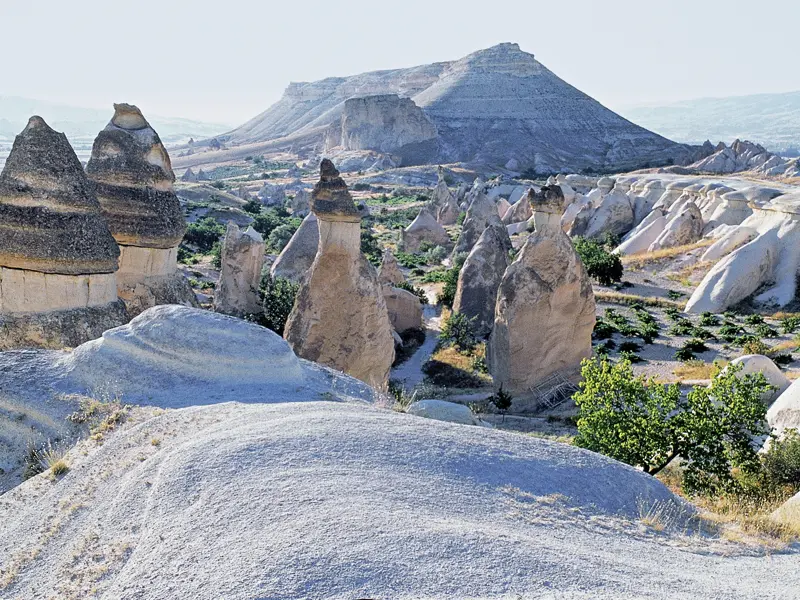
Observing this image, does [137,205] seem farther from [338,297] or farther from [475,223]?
[475,223]

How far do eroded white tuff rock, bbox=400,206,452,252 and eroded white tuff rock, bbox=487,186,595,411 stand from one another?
18.1 meters

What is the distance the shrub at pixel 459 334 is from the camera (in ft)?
53.4

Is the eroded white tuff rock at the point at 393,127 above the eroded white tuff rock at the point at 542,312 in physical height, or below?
above

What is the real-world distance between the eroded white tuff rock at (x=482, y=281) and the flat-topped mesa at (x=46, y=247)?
9.88 m

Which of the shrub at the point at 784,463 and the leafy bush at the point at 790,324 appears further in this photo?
the leafy bush at the point at 790,324

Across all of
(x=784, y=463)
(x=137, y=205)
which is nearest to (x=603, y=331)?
(x=784, y=463)

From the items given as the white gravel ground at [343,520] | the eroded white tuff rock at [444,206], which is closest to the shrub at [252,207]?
the eroded white tuff rock at [444,206]

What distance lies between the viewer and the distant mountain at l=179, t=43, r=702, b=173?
3017 inches

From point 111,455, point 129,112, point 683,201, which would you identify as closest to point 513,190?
point 683,201

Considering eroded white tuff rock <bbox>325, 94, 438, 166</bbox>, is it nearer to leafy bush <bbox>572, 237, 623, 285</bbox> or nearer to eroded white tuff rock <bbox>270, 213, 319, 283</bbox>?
leafy bush <bbox>572, 237, 623, 285</bbox>

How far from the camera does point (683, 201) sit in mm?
29594

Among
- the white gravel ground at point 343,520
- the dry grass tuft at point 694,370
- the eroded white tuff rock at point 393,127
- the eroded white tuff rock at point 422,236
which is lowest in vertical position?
the dry grass tuft at point 694,370

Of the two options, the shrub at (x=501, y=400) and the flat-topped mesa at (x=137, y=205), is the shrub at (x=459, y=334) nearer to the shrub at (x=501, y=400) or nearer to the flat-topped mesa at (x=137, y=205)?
the shrub at (x=501, y=400)

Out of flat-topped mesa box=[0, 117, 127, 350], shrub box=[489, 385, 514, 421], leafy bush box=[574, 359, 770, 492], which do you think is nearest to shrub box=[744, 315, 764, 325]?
shrub box=[489, 385, 514, 421]
